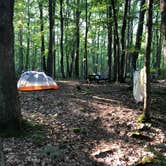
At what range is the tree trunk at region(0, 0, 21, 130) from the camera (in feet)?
25.4

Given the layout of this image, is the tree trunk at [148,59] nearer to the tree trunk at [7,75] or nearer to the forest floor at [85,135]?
the forest floor at [85,135]

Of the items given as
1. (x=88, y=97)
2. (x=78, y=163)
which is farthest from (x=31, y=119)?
(x=88, y=97)

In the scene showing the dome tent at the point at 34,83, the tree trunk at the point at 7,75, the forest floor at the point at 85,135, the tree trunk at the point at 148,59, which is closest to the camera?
the forest floor at the point at 85,135

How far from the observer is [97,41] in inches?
2041

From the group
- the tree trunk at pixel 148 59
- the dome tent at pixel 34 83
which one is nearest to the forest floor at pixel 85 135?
the tree trunk at pixel 148 59

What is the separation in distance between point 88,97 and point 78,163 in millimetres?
6274

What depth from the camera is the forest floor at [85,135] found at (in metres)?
7.05

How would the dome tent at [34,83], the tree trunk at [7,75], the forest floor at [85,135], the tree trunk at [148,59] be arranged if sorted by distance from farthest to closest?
the dome tent at [34,83], the tree trunk at [148,59], the tree trunk at [7,75], the forest floor at [85,135]

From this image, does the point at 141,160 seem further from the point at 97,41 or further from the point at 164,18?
the point at 97,41

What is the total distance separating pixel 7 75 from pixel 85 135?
2742mm

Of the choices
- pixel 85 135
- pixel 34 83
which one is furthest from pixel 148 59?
pixel 34 83

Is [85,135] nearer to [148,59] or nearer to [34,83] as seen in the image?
[148,59]

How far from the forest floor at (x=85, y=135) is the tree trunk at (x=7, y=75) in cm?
52

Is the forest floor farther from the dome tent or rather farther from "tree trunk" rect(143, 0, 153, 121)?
the dome tent
